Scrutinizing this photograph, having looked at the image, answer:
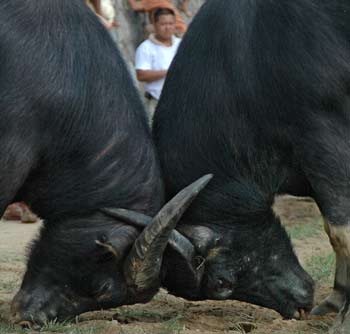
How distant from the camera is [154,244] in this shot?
620 centimetres

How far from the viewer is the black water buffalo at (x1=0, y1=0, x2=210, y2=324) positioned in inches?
244

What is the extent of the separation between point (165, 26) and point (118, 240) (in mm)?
5663

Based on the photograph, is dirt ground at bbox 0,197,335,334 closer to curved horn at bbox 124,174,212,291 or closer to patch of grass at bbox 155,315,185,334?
patch of grass at bbox 155,315,185,334

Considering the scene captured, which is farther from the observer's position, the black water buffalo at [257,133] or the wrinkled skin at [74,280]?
the black water buffalo at [257,133]

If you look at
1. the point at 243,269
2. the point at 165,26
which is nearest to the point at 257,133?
the point at 243,269

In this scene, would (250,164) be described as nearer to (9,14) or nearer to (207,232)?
(207,232)

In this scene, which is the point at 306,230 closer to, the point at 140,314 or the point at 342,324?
the point at 140,314

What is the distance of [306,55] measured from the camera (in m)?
6.53

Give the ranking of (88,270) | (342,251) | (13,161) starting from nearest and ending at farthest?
(13,161) < (88,270) < (342,251)

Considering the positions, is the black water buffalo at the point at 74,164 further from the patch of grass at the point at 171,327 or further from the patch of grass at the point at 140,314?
the patch of grass at the point at 140,314

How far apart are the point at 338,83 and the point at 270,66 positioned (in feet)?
1.38

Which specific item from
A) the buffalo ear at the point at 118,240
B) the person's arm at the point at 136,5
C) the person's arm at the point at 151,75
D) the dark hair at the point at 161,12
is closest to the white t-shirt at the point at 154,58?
the person's arm at the point at 151,75

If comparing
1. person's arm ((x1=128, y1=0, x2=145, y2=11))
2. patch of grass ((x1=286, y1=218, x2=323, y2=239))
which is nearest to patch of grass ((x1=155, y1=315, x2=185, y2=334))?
patch of grass ((x1=286, y1=218, x2=323, y2=239))

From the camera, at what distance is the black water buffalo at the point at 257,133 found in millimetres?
6531
